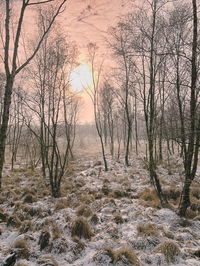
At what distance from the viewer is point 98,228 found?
628 centimetres

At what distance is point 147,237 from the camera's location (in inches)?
216

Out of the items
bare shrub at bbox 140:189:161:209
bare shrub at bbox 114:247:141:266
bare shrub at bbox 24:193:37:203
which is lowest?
bare shrub at bbox 114:247:141:266

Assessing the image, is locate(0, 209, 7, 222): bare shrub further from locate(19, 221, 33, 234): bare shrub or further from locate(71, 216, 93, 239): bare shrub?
locate(71, 216, 93, 239): bare shrub

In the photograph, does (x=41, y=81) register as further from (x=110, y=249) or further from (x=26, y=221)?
(x=110, y=249)

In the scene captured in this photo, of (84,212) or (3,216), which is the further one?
(84,212)

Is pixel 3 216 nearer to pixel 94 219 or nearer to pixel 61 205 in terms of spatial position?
pixel 61 205

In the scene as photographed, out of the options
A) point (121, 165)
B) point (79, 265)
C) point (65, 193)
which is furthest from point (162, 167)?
point (79, 265)

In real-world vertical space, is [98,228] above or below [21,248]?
below

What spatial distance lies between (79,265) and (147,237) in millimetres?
1814

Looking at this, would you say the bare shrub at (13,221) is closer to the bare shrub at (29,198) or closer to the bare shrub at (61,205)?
the bare shrub at (61,205)

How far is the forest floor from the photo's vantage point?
4.87 m

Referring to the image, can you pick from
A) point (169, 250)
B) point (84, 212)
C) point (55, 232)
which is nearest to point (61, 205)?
point (84, 212)

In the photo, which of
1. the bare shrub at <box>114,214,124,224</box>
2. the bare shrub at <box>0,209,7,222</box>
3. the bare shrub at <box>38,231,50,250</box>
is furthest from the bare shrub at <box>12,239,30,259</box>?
the bare shrub at <box>114,214,124,224</box>

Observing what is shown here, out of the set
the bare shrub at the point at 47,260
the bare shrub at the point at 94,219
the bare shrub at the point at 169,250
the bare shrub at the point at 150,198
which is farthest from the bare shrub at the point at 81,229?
the bare shrub at the point at 150,198
